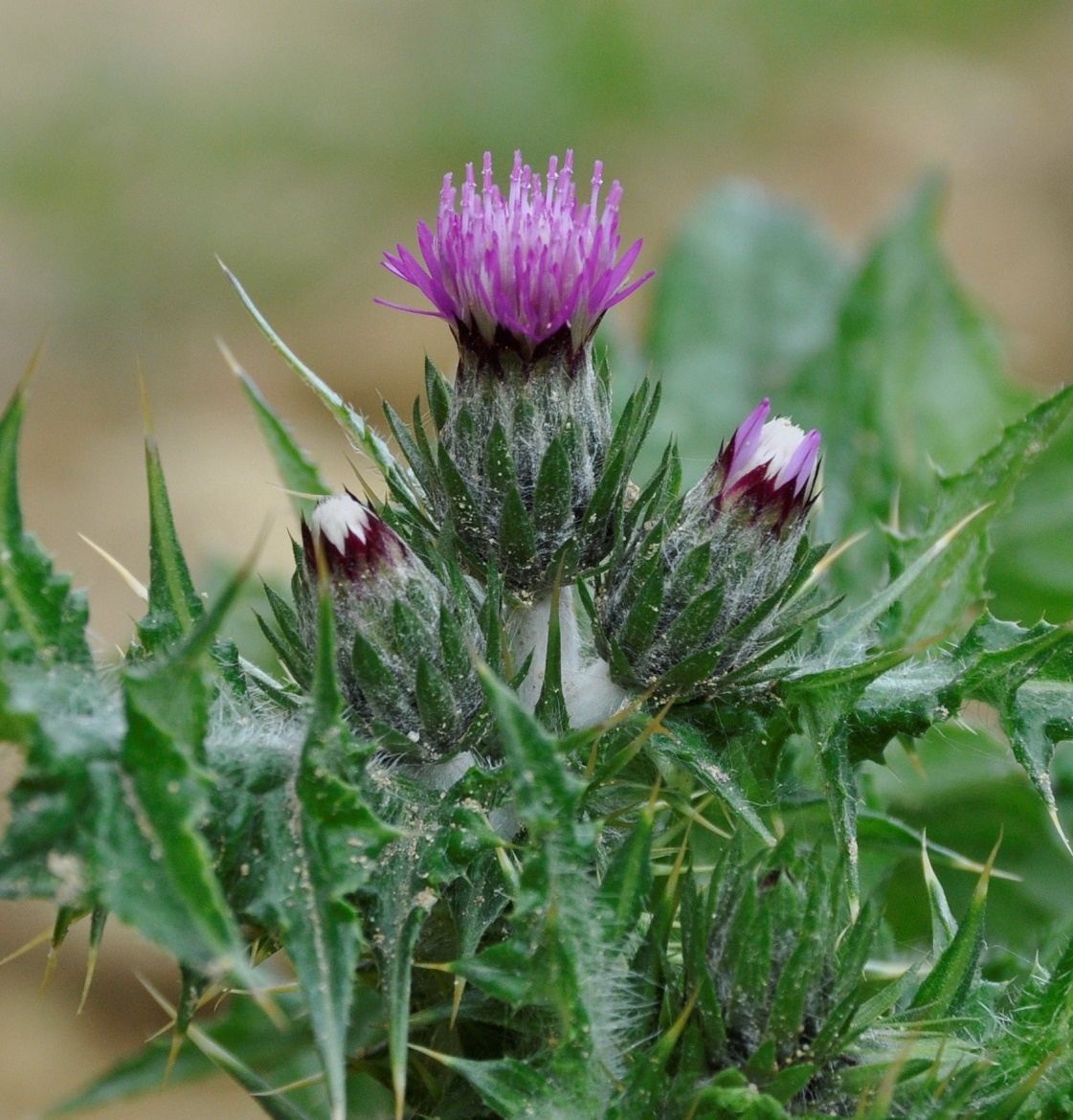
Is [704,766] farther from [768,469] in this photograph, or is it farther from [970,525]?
[970,525]

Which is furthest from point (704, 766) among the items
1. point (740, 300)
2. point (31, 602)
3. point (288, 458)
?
point (740, 300)

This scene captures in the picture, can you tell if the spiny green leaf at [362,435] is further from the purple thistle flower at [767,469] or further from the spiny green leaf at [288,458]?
the purple thistle flower at [767,469]

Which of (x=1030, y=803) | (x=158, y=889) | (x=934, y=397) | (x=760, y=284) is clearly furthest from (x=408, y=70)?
(x=158, y=889)

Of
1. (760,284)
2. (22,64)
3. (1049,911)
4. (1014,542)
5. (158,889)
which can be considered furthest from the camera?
(22,64)

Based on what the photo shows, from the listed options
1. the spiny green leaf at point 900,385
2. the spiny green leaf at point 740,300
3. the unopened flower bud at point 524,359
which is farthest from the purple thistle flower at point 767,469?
the spiny green leaf at point 740,300

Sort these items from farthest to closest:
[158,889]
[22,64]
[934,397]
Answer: [22,64] < [934,397] < [158,889]

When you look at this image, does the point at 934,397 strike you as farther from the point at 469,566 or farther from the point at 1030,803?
the point at 469,566
